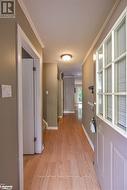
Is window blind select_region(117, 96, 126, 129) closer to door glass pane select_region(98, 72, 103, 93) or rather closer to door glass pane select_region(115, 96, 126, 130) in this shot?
door glass pane select_region(115, 96, 126, 130)

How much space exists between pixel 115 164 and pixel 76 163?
1675 mm

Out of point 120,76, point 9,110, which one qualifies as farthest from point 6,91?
point 120,76

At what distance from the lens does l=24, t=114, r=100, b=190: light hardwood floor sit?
2514 millimetres

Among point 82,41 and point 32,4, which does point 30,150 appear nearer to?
point 82,41

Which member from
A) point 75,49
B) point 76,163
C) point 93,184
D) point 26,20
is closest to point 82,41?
point 75,49

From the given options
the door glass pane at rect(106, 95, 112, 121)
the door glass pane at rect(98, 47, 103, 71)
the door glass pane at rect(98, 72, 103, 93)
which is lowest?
the door glass pane at rect(106, 95, 112, 121)

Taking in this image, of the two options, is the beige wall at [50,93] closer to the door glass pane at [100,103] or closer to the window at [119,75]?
the door glass pane at [100,103]

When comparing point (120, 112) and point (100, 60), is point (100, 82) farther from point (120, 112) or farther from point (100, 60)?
point (120, 112)

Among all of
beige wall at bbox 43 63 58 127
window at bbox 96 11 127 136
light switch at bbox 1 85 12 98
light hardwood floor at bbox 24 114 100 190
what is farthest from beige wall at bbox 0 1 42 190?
beige wall at bbox 43 63 58 127

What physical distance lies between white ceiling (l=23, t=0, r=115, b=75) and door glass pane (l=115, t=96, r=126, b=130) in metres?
1.15

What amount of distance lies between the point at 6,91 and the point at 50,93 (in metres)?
4.56

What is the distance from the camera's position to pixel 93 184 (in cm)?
253

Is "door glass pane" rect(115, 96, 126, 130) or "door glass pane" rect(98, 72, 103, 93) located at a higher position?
"door glass pane" rect(98, 72, 103, 93)

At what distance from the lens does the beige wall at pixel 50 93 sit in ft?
20.4
